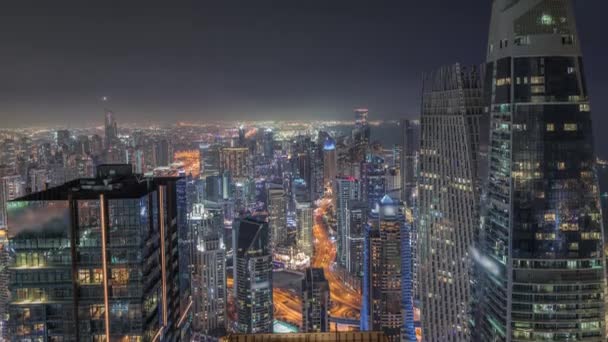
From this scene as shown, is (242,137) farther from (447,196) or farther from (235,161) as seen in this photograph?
(447,196)

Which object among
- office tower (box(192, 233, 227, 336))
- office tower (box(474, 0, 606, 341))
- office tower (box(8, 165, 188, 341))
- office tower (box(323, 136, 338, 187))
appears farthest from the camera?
office tower (box(323, 136, 338, 187))

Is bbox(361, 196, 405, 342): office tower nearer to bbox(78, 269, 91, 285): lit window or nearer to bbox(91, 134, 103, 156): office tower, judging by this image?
bbox(91, 134, 103, 156): office tower

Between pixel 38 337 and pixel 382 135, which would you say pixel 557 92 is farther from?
pixel 382 135

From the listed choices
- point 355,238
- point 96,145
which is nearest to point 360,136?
point 355,238

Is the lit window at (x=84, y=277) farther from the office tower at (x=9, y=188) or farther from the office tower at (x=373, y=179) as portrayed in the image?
the office tower at (x=373, y=179)

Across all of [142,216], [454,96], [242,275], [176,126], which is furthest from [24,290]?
[242,275]

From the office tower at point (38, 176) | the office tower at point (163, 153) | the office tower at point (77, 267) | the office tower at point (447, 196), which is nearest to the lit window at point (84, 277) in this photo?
the office tower at point (77, 267)

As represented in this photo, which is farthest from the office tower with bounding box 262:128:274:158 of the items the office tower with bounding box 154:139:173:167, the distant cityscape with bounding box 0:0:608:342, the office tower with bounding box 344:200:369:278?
the office tower with bounding box 154:139:173:167
